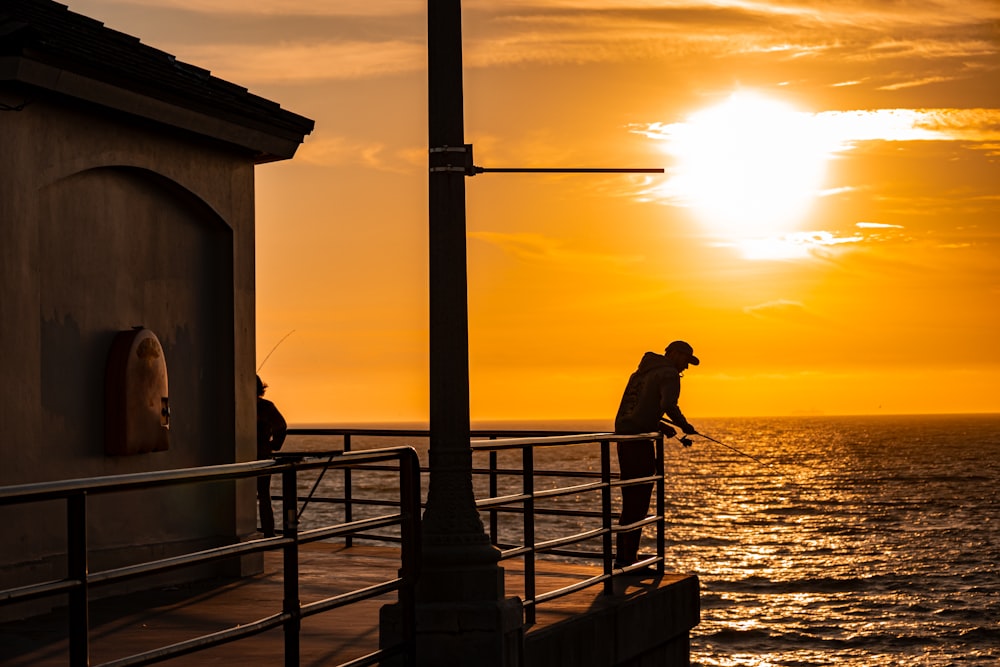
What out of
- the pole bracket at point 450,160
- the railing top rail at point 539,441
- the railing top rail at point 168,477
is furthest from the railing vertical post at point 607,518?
the pole bracket at point 450,160

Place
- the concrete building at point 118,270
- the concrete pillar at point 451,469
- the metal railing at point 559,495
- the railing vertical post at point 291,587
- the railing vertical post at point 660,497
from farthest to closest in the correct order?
1. the railing vertical post at point 660,497
2. the concrete building at point 118,270
3. the metal railing at point 559,495
4. the concrete pillar at point 451,469
5. the railing vertical post at point 291,587

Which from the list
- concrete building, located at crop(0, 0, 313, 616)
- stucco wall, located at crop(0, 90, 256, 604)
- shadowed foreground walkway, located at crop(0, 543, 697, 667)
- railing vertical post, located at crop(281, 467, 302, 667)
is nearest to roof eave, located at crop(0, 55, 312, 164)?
concrete building, located at crop(0, 0, 313, 616)

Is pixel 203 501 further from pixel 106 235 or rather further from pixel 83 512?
pixel 83 512

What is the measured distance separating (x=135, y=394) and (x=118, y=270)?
1.03 meters

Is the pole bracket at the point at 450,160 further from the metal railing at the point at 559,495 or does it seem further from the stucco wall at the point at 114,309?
the stucco wall at the point at 114,309

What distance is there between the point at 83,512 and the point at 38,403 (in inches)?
213

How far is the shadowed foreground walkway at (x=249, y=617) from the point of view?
8648mm

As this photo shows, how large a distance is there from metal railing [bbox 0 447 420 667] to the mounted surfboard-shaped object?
3.96 m

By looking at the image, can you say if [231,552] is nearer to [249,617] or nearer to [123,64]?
[249,617]

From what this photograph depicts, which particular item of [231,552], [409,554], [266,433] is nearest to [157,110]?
[266,433]

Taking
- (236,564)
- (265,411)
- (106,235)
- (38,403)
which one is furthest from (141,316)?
(265,411)

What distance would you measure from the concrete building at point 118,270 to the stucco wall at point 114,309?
16mm

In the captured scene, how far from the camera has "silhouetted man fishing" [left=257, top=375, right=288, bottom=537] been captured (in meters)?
14.7

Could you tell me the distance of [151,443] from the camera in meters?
11.5
